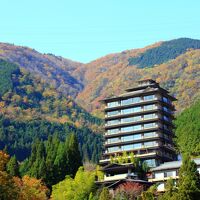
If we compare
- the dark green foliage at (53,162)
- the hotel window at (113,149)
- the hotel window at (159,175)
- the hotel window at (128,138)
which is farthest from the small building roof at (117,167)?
the hotel window at (113,149)

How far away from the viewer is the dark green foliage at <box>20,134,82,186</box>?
4545 inches

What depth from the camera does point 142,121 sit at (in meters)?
132

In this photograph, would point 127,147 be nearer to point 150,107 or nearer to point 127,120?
point 127,120

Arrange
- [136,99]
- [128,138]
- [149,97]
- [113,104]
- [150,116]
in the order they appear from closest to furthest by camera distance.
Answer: [150,116] < [128,138] < [149,97] < [136,99] < [113,104]

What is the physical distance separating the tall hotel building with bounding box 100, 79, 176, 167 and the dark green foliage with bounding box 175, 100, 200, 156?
7.45 metres

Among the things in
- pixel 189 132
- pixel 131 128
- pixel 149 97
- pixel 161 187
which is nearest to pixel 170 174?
pixel 161 187

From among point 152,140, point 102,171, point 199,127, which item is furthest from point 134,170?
point 199,127

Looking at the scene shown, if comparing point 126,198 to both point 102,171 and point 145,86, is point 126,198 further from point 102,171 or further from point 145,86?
point 145,86

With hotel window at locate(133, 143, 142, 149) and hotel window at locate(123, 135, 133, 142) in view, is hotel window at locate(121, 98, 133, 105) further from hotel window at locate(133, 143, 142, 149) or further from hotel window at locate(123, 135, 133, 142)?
hotel window at locate(133, 143, 142, 149)

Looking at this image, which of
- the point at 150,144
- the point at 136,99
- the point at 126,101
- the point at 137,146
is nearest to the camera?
the point at 150,144

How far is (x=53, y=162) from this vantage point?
11888cm

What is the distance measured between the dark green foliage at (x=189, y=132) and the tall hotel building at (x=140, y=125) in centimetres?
745

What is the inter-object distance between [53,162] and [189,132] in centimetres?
4473

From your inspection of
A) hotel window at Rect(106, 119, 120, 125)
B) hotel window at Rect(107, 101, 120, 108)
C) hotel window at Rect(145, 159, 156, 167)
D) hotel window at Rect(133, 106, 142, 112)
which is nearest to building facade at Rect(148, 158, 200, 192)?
hotel window at Rect(145, 159, 156, 167)
